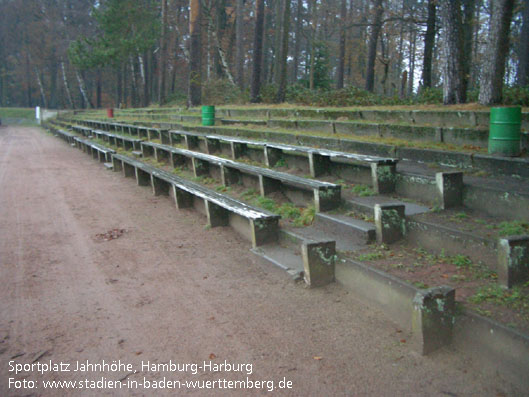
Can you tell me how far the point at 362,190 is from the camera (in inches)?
208

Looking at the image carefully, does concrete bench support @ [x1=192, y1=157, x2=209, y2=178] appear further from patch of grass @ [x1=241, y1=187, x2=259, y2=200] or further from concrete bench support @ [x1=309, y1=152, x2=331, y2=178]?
concrete bench support @ [x1=309, y1=152, x2=331, y2=178]

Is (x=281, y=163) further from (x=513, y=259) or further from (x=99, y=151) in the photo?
(x=99, y=151)

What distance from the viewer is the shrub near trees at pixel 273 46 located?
9.55m

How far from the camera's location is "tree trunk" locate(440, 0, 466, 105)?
9195 mm

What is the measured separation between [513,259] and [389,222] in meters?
1.21

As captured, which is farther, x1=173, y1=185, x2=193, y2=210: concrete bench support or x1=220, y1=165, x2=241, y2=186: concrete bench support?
x1=220, y1=165, x2=241, y2=186: concrete bench support

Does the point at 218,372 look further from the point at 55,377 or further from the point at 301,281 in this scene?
the point at 301,281

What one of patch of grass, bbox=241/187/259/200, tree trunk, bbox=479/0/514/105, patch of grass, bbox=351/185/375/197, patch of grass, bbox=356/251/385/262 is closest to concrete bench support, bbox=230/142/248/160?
patch of grass, bbox=241/187/259/200

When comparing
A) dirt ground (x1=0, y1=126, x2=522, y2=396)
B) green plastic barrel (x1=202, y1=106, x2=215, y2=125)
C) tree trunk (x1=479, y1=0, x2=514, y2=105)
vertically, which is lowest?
dirt ground (x1=0, y1=126, x2=522, y2=396)

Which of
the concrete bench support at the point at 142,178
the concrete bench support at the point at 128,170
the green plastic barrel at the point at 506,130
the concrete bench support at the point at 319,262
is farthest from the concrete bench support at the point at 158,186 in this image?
the green plastic barrel at the point at 506,130

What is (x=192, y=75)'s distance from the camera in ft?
57.3

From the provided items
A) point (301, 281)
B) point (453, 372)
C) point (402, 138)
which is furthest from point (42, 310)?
point (402, 138)

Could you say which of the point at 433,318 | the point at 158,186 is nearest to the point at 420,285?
the point at 433,318

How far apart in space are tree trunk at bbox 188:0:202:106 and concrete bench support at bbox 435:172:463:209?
556 inches
